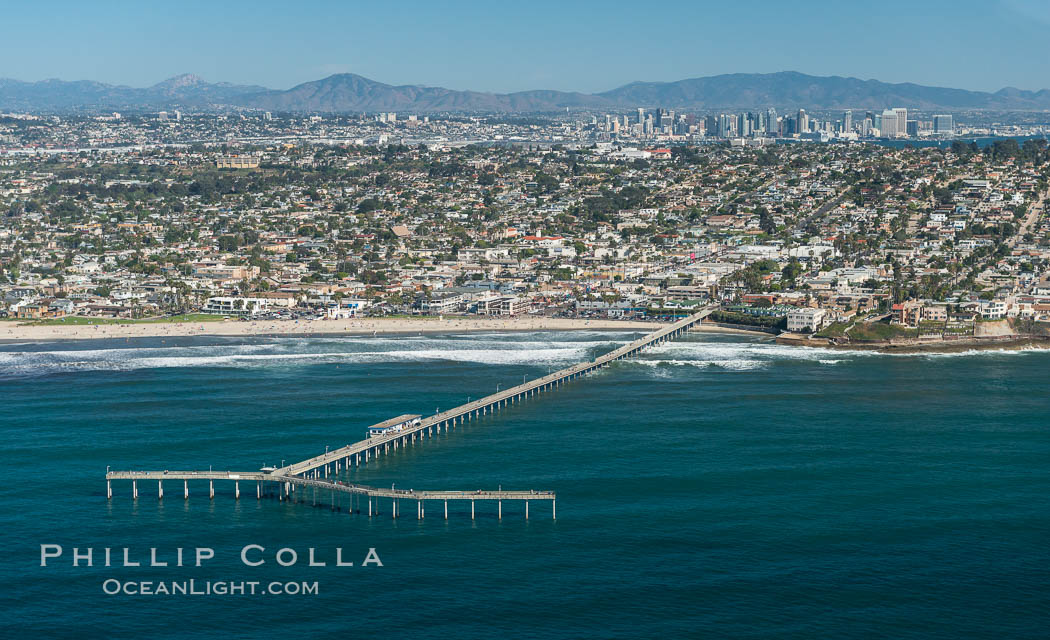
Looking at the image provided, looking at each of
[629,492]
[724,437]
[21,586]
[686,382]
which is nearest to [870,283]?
[686,382]

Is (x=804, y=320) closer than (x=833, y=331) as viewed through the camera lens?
No

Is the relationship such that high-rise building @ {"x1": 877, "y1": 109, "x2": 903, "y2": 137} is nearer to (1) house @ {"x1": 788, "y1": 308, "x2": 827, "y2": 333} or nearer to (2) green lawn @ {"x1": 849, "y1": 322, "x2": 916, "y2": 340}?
(1) house @ {"x1": 788, "y1": 308, "x2": 827, "y2": 333}

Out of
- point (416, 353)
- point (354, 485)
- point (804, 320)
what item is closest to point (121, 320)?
point (416, 353)

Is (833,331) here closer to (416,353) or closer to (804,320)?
(804,320)

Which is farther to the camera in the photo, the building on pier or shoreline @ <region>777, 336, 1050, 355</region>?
shoreline @ <region>777, 336, 1050, 355</region>

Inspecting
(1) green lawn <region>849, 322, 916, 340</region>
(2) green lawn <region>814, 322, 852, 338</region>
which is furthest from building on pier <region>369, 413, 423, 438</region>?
(1) green lawn <region>849, 322, 916, 340</region>

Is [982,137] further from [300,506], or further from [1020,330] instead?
[300,506]
